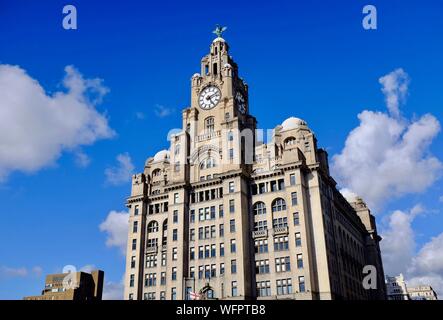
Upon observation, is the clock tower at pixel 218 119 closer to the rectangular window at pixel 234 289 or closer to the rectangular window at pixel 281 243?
the rectangular window at pixel 281 243

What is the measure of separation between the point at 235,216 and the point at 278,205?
348 inches

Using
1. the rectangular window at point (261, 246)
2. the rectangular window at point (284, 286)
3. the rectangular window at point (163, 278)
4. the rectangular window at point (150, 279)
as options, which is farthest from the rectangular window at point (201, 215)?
the rectangular window at point (284, 286)

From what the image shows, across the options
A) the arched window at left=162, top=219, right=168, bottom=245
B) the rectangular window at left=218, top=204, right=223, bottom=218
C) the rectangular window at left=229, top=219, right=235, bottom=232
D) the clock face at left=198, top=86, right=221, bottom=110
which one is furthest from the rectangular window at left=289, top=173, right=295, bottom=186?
the arched window at left=162, top=219, right=168, bottom=245

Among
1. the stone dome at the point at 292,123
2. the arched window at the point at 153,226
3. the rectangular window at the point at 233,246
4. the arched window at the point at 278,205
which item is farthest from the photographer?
the stone dome at the point at 292,123

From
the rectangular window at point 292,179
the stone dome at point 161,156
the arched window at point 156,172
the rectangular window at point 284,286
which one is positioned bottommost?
the rectangular window at point 284,286

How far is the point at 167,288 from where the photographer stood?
8744 centimetres

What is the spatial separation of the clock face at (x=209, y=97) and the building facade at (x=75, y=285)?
314 feet

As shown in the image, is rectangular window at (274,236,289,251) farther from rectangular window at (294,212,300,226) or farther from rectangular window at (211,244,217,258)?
rectangular window at (211,244,217,258)

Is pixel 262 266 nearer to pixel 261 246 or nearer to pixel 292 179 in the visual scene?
pixel 261 246

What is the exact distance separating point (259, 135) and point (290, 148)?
16.2 meters

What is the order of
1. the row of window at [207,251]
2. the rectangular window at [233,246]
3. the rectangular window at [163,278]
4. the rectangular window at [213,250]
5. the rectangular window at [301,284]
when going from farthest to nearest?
the rectangular window at [163,278], the rectangular window at [213,250], the row of window at [207,251], the rectangular window at [233,246], the rectangular window at [301,284]

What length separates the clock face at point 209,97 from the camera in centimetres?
10581
